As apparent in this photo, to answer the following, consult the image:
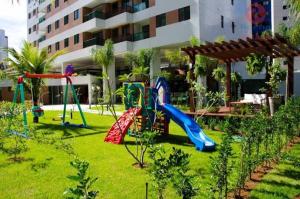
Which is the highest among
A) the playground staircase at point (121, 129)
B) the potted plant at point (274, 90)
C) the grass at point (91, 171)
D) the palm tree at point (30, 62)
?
the palm tree at point (30, 62)

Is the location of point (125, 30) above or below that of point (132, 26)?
below

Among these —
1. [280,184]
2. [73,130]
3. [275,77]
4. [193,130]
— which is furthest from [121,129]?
[275,77]

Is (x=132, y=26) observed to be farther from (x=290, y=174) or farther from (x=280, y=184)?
(x=280, y=184)

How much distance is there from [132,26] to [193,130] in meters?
23.3

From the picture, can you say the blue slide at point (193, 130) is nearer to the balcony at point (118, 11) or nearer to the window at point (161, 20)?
the window at point (161, 20)

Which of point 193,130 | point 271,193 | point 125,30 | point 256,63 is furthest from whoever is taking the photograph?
point 125,30

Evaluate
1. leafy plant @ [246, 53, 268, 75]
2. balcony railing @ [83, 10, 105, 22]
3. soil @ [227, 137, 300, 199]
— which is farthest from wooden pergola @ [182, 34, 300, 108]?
balcony railing @ [83, 10, 105, 22]

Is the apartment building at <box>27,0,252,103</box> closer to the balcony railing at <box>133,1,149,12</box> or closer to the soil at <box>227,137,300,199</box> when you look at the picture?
the balcony railing at <box>133,1,149,12</box>

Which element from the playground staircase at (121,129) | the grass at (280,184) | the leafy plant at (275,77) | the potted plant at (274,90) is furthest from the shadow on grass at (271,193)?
the leafy plant at (275,77)

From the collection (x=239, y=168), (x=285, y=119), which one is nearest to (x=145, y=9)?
(x=285, y=119)

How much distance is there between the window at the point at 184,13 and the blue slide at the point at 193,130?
15.7m

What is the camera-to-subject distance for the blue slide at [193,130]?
378 inches

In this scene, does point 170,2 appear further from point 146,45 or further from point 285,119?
point 285,119

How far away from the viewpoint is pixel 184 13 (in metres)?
25.9
